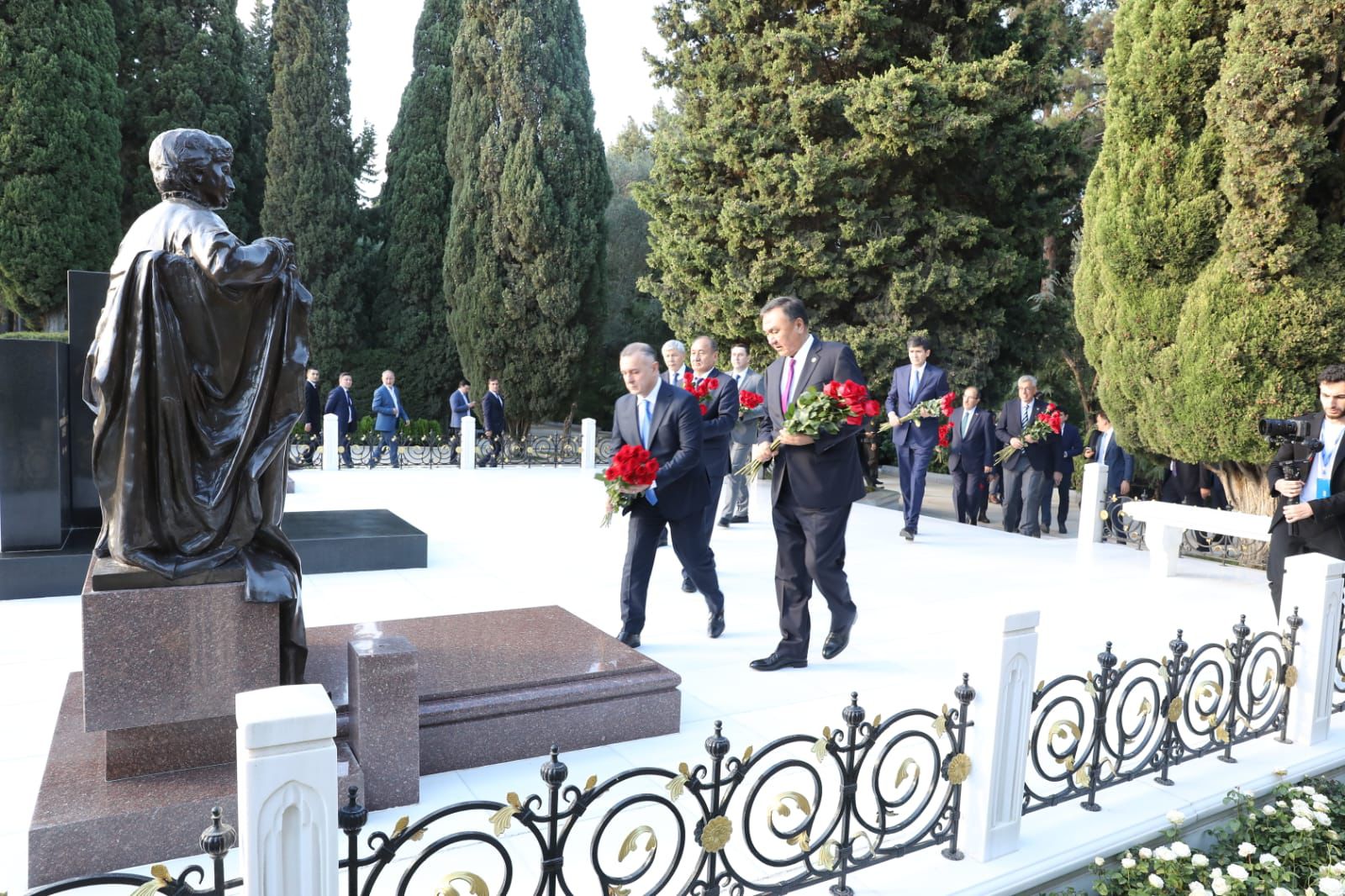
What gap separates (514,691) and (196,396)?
182 cm

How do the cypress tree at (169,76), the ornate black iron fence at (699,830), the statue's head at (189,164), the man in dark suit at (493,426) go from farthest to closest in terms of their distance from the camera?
the cypress tree at (169,76) → the man in dark suit at (493,426) → the statue's head at (189,164) → the ornate black iron fence at (699,830)

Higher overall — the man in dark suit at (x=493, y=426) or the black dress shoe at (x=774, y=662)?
the man in dark suit at (x=493, y=426)

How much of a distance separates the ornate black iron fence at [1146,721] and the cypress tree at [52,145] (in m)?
20.8

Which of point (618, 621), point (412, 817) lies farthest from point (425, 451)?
point (412, 817)

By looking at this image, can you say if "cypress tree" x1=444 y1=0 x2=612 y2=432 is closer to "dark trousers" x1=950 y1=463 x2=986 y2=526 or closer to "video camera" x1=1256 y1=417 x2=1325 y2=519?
"dark trousers" x1=950 y1=463 x2=986 y2=526

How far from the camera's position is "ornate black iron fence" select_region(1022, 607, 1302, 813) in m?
3.62

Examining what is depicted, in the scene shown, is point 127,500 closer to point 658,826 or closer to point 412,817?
point 412,817

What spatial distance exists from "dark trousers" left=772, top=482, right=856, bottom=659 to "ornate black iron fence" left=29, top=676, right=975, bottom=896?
4.59ft

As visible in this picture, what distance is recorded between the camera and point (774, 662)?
5.28 m

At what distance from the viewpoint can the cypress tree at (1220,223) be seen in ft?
25.3

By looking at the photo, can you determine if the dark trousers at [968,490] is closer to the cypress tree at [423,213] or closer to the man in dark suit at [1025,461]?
the man in dark suit at [1025,461]

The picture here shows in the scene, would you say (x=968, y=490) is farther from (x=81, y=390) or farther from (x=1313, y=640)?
(x=81, y=390)

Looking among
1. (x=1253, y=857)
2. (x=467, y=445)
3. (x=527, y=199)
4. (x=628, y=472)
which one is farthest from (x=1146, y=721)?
(x=527, y=199)

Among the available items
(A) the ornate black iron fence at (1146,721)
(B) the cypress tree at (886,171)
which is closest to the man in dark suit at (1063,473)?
(B) the cypress tree at (886,171)
